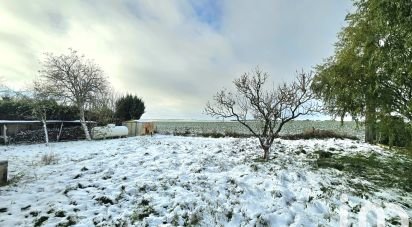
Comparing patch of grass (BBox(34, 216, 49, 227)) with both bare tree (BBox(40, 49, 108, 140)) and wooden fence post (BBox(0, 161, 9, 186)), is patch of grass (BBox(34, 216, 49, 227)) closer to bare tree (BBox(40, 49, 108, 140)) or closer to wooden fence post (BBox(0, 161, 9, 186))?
wooden fence post (BBox(0, 161, 9, 186))

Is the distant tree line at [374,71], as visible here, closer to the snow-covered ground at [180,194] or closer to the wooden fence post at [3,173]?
the snow-covered ground at [180,194]

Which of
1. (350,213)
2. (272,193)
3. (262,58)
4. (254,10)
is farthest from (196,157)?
(262,58)

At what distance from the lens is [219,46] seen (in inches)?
546

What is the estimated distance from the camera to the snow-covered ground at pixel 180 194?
480 cm

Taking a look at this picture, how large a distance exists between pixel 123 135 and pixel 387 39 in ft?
55.6

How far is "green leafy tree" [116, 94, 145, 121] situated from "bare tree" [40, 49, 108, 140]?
630 centimetres

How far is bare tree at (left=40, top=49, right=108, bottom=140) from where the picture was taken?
17.0 m

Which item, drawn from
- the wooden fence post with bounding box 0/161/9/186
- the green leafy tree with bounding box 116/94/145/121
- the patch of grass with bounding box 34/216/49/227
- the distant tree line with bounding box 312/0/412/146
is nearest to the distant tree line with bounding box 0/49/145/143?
the green leafy tree with bounding box 116/94/145/121

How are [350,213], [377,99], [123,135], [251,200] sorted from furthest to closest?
[123,135], [377,99], [251,200], [350,213]

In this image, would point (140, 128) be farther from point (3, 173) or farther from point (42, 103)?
point (3, 173)

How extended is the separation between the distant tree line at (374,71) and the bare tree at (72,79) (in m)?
14.4

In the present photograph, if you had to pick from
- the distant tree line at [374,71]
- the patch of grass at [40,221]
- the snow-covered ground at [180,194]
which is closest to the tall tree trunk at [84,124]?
the snow-covered ground at [180,194]

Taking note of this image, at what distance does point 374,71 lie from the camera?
8.13m

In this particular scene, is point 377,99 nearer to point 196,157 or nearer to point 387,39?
point 387,39
